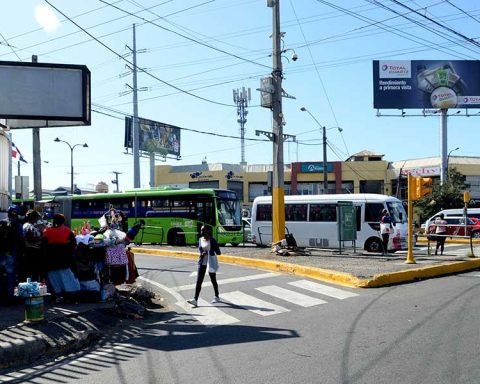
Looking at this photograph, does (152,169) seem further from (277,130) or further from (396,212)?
(396,212)

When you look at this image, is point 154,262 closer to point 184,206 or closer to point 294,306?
point 184,206

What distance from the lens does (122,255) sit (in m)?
10.9

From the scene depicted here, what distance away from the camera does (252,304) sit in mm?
10789

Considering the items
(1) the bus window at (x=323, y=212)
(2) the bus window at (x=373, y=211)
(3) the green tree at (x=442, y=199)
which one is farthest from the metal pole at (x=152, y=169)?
(2) the bus window at (x=373, y=211)

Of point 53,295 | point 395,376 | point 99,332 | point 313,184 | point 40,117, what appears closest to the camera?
point 395,376

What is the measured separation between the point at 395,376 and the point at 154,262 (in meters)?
14.8

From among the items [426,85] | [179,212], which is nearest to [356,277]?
[179,212]

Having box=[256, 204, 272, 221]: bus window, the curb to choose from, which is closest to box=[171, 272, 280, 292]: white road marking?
the curb

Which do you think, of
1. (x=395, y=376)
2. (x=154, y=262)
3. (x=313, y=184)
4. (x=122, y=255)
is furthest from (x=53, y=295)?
(x=313, y=184)

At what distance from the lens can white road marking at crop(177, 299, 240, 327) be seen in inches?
359

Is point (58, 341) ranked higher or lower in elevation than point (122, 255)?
lower

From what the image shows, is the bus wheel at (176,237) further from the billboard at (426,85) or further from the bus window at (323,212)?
the billboard at (426,85)

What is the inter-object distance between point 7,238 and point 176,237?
60.9 feet

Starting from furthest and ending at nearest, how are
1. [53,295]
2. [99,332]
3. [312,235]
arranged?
[312,235] < [53,295] < [99,332]
